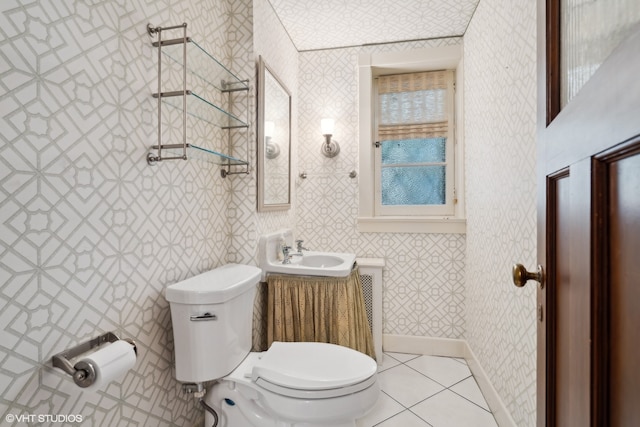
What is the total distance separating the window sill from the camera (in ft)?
7.85

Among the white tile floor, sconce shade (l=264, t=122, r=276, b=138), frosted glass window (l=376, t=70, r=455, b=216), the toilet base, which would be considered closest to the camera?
the toilet base

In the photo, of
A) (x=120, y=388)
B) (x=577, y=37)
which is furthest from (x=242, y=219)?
(x=577, y=37)

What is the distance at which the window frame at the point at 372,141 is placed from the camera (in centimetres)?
242

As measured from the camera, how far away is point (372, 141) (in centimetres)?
261

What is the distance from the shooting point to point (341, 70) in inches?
101

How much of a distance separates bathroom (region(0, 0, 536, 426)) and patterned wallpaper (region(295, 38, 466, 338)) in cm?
2

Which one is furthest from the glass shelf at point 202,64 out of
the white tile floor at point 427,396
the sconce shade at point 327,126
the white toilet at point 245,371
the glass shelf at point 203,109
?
the white tile floor at point 427,396

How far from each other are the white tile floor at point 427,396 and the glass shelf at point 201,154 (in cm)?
154

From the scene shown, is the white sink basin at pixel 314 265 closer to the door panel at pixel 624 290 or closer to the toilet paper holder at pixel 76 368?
the toilet paper holder at pixel 76 368

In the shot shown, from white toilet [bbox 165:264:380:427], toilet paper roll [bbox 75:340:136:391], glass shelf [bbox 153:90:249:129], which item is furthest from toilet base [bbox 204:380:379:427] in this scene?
glass shelf [bbox 153:90:249:129]

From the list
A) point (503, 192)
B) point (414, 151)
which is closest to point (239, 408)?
point (503, 192)

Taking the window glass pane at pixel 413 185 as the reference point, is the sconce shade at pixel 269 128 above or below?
above

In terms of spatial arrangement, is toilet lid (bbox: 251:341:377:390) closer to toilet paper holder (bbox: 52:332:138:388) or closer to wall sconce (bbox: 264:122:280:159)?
toilet paper holder (bbox: 52:332:138:388)

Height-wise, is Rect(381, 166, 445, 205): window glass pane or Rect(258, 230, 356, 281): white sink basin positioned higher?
Rect(381, 166, 445, 205): window glass pane
